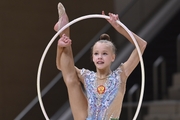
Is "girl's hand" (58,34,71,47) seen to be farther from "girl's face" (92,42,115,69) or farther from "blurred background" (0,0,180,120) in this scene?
"blurred background" (0,0,180,120)

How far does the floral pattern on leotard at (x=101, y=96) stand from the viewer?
325 cm

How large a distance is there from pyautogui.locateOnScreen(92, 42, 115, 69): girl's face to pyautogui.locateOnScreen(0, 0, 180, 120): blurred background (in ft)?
10.7

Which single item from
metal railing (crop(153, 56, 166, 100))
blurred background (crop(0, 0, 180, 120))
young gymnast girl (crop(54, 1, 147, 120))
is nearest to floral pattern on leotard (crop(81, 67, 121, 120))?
young gymnast girl (crop(54, 1, 147, 120))

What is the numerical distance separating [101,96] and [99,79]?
99mm

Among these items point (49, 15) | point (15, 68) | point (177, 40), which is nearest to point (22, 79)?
point (15, 68)

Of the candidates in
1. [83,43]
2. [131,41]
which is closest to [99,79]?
[131,41]

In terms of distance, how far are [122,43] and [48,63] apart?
1.18 meters

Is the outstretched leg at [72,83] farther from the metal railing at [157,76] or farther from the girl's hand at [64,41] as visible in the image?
the metal railing at [157,76]

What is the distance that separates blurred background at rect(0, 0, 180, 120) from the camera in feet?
22.5

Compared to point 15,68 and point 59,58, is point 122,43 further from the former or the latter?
point 59,58

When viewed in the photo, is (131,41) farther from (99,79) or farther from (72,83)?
(72,83)

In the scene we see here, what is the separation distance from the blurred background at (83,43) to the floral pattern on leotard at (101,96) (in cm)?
323

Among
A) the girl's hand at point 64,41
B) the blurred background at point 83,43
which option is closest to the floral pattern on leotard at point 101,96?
the girl's hand at point 64,41

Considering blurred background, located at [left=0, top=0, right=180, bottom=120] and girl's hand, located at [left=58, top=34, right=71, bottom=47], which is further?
blurred background, located at [left=0, top=0, right=180, bottom=120]
